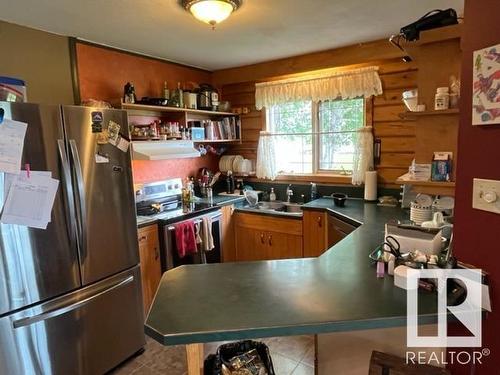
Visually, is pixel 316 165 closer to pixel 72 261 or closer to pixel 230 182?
pixel 230 182

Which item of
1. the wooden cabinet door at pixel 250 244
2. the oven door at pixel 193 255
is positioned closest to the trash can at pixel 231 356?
the oven door at pixel 193 255

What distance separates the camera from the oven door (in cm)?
273

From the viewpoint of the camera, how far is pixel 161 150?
2965mm

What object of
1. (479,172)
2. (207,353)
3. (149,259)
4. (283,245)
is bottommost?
(207,353)

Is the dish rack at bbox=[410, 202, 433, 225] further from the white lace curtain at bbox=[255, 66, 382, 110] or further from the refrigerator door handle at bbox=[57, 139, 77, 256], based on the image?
the refrigerator door handle at bbox=[57, 139, 77, 256]

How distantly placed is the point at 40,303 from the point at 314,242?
7.10 ft

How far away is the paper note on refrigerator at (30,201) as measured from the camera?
1.68 meters

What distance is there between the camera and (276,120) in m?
3.84

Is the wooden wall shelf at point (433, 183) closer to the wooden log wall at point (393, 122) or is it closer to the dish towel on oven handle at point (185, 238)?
the wooden log wall at point (393, 122)

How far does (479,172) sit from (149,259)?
2.30 metres

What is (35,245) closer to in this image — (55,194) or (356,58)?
(55,194)

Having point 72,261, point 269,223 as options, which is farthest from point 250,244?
point 72,261

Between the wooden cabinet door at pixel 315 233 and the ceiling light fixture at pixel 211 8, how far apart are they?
1832mm

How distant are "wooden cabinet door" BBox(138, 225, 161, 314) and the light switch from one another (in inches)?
86.3
